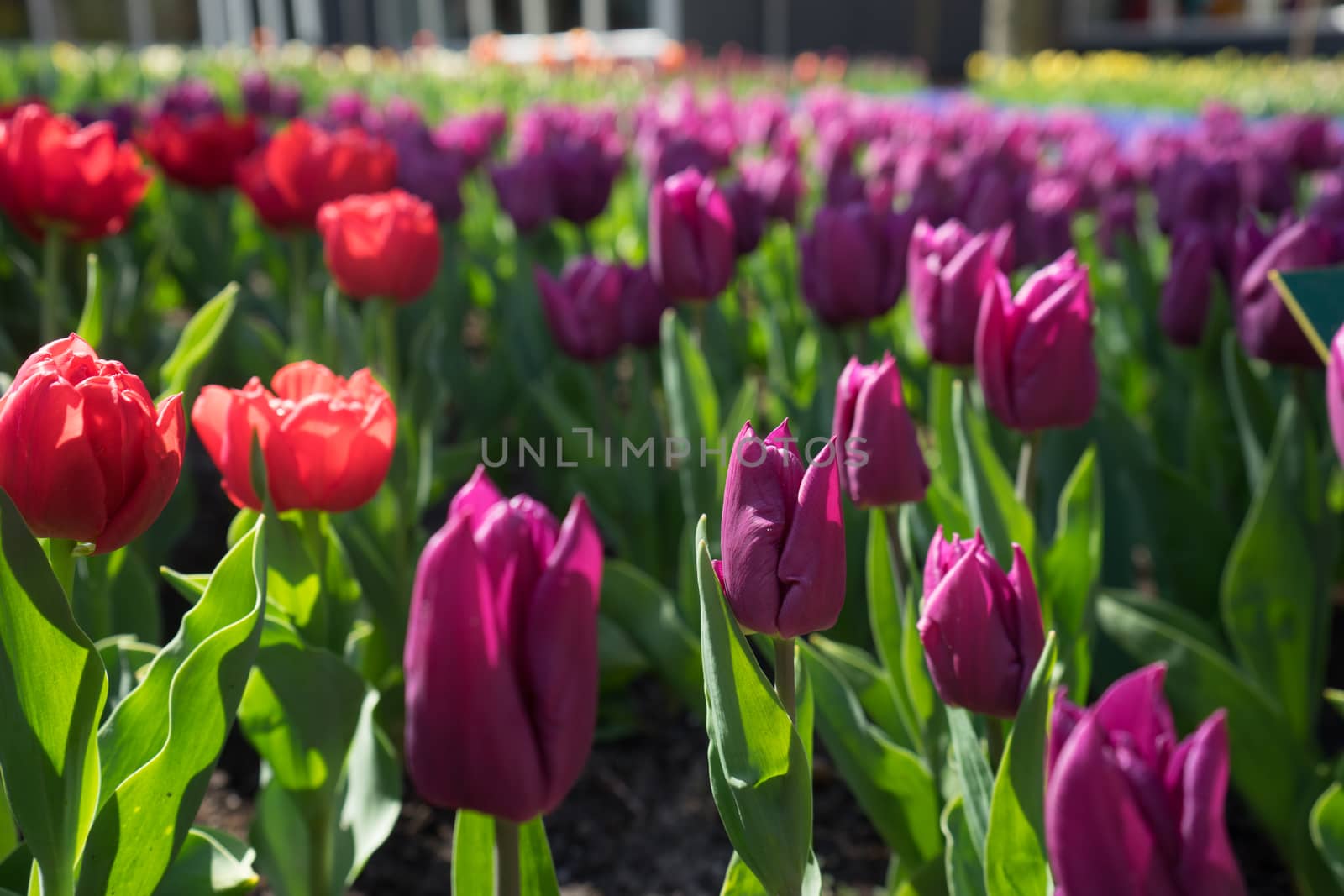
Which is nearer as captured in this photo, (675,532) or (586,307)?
(586,307)

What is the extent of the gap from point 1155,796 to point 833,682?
53cm

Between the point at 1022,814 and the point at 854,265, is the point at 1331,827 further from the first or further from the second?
the point at 854,265

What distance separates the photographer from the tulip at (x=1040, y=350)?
1.08m

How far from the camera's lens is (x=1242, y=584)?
54.8 inches

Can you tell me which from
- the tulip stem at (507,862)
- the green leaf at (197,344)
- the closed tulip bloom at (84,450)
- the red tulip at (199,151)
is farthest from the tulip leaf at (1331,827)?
the red tulip at (199,151)

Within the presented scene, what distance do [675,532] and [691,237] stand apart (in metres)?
0.45

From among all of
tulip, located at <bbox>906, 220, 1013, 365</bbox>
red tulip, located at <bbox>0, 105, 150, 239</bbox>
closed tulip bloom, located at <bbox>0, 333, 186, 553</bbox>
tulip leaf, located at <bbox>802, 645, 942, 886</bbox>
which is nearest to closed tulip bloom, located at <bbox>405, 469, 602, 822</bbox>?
closed tulip bloom, located at <bbox>0, 333, 186, 553</bbox>

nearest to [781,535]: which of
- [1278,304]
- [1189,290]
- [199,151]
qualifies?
[1278,304]

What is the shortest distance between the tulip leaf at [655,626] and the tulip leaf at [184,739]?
26.5 inches

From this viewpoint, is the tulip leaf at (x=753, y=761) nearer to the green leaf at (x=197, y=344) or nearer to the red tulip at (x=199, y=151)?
the green leaf at (x=197, y=344)

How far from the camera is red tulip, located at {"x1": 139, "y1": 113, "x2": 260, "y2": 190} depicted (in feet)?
8.02

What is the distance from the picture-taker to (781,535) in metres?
0.72

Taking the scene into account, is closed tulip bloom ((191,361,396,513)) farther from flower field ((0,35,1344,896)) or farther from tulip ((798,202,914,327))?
tulip ((798,202,914,327))

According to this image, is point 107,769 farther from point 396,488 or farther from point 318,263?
point 318,263
